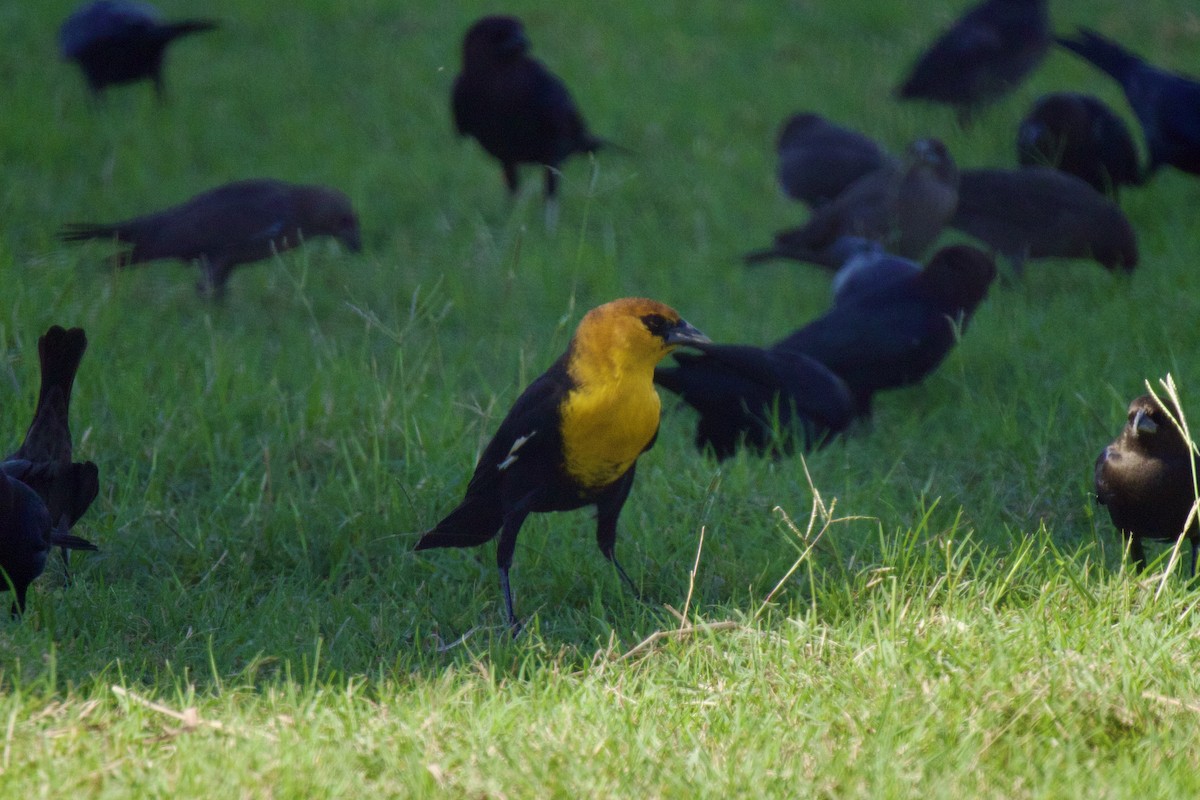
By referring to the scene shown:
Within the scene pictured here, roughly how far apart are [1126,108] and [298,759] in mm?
8252

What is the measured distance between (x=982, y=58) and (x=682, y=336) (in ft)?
20.4

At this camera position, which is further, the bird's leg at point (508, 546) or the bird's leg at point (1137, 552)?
the bird's leg at point (1137, 552)

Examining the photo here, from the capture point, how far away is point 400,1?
11.2 m

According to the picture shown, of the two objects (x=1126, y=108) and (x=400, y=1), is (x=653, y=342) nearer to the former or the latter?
(x=1126, y=108)

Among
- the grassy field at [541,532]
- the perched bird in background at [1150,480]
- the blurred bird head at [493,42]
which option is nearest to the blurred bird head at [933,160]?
the grassy field at [541,532]

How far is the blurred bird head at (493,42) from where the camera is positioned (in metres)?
7.60

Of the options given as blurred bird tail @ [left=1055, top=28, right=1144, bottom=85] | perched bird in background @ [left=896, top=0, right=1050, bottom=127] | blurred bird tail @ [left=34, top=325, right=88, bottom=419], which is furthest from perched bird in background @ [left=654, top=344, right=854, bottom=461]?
perched bird in background @ [left=896, top=0, right=1050, bottom=127]

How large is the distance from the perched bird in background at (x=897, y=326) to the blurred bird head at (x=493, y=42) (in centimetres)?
285

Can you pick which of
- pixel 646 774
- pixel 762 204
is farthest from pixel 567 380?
pixel 762 204

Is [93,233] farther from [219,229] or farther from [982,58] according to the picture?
[982,58]

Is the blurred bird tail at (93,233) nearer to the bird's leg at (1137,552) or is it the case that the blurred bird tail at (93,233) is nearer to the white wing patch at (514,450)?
the white wing patch at (514,450)

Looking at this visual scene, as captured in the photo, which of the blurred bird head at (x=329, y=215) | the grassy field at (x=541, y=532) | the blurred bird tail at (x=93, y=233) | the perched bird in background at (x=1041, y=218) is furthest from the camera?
the blurred bird head at (x=329, y=215)

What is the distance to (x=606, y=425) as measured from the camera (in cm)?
331

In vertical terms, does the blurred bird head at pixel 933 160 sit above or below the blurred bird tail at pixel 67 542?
above
